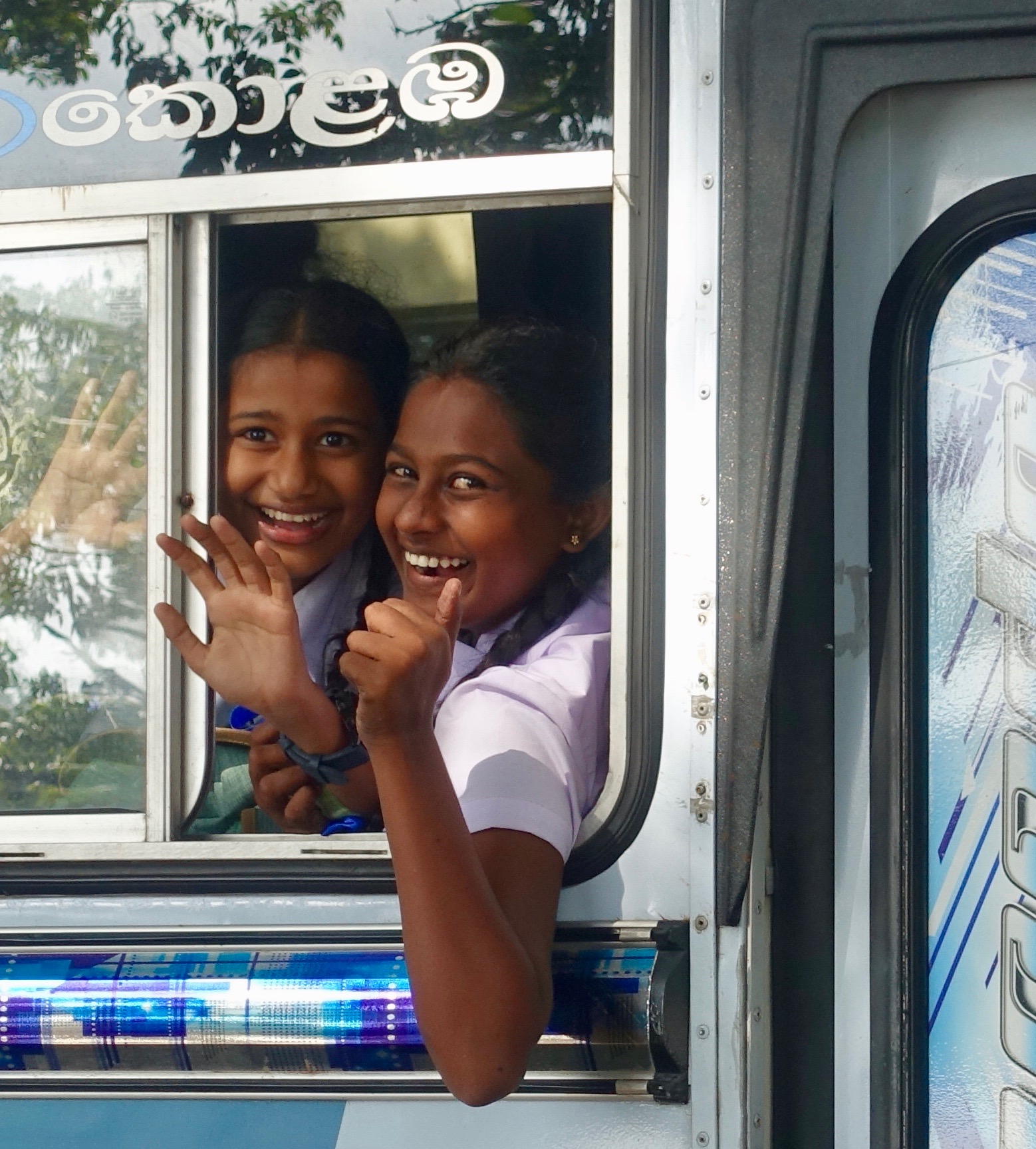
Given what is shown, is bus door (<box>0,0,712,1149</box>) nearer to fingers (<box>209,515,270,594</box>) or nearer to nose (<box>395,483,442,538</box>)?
fingers (<box>209,515,270,594</box>)

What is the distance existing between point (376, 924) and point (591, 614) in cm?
53

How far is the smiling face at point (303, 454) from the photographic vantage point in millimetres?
2170

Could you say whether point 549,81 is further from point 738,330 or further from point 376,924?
point 376,924

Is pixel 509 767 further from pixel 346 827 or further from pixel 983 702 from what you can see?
pixel 983 702

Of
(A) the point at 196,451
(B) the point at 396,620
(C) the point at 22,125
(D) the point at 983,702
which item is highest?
(C) the point at 22,125

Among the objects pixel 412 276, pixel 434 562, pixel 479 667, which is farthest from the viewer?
pixel 412 276

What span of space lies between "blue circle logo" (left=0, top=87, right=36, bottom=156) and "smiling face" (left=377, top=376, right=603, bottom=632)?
69 centimetres

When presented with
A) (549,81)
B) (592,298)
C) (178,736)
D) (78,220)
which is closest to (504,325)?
(592,298)

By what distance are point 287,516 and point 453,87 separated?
73cm

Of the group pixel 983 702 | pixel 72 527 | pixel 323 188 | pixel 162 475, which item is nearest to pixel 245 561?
pixel 162 475

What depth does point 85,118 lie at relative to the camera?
187 cm

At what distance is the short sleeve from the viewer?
164 centimetres

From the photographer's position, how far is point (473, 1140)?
1.68 meters

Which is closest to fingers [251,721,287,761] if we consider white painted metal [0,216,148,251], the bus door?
the bus door
